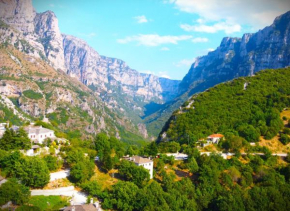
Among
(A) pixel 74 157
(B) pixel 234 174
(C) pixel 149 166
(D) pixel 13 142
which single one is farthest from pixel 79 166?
(B) pixel 234 174

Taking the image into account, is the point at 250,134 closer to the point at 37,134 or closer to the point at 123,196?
the point at 123,196

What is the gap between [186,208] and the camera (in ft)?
194

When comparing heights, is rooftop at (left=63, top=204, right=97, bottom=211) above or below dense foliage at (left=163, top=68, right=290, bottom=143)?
below

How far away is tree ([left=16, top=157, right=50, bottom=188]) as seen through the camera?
5659 cm

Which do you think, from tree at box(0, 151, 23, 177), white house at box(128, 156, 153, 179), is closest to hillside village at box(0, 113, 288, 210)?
white house at box(128, 156, 153, 179)

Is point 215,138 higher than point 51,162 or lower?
higher

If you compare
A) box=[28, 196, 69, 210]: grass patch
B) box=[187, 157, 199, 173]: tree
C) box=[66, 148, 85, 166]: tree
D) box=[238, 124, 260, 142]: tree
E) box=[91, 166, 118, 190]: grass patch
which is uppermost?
box=[238, 124, 260, 142]: tree

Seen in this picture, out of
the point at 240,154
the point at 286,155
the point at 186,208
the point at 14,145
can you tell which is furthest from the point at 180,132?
the point at 14,145

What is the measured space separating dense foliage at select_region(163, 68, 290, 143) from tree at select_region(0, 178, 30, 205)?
58226 mm

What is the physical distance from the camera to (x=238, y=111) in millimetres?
112688

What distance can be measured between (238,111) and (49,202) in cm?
8475

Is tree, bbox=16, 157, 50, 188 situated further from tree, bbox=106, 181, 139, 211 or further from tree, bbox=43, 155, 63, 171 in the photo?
tree, bbox=106, 181, 139, 211

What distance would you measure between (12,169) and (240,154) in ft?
208

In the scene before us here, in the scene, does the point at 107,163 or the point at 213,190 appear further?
the point at 107,163
